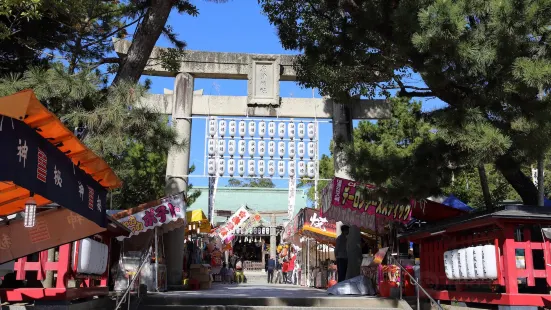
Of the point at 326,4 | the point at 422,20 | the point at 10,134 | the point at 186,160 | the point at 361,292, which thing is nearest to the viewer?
the point at 10,134

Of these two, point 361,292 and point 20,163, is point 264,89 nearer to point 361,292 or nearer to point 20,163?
point 361,292

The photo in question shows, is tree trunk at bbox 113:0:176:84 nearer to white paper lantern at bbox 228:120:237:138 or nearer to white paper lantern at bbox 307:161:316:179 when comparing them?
white paper lantern at bbox 228:120:237:138

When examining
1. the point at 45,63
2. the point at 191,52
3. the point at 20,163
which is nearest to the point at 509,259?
the point at 20,163

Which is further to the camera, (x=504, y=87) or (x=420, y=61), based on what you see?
(x=420, y=61)

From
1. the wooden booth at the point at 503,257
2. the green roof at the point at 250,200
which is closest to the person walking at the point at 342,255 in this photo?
the wooden booth at the point at 503,257

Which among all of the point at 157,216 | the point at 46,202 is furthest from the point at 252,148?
the point at 46,202

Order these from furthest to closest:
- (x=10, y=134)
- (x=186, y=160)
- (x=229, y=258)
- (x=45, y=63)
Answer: (x=229, y=258), (x=186, y=160), (x=45, y=63), (x=10, y=134)

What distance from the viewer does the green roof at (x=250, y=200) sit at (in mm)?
29031

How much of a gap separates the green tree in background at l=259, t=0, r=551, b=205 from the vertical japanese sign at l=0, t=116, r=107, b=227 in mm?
3786

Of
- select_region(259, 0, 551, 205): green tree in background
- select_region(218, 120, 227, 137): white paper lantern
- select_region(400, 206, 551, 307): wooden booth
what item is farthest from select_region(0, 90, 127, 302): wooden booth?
select_region(218, 120, 227, 137): white paper lantern

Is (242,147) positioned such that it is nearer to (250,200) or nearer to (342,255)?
(342,255)

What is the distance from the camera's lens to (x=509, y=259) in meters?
6.28

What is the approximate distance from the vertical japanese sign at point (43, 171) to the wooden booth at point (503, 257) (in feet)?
14.7

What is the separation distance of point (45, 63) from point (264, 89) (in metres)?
6.42
